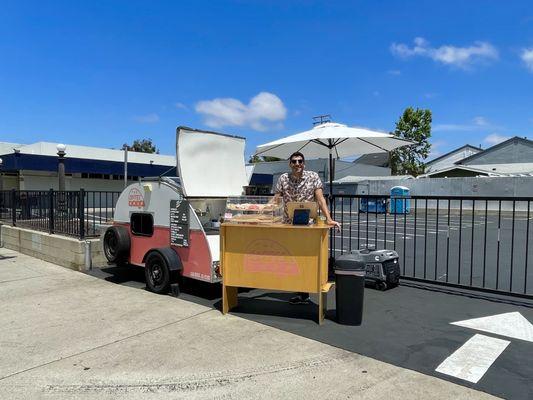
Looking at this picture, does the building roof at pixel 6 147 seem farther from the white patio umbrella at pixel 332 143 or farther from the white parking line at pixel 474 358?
the white parking line at pixel 474 358

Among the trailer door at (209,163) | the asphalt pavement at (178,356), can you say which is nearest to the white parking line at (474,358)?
the asphalt pavement at (178,356)

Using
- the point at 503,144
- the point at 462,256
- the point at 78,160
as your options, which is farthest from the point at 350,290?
the point at 503,144

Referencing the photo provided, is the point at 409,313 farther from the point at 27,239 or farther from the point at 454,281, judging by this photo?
the point at 27,239

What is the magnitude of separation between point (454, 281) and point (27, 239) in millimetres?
9667

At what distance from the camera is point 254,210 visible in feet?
17.2

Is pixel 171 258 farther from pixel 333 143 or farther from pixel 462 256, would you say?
pixel 462 256

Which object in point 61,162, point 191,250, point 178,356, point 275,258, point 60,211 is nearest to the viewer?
point 178,356

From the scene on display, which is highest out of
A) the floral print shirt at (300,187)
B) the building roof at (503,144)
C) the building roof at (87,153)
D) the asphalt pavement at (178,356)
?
the building roof at (503,144)

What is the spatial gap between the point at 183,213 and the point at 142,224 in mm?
1205

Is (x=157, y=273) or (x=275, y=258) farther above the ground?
(x=275, y=258)

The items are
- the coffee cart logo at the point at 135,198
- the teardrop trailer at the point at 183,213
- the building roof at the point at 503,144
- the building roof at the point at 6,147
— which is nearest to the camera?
the teardrop trailer at the point at 183,213

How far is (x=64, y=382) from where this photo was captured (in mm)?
3422

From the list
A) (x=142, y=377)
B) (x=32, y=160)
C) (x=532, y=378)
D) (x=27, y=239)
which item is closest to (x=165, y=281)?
(x=142, y=377)

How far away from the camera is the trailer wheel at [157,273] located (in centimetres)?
592
